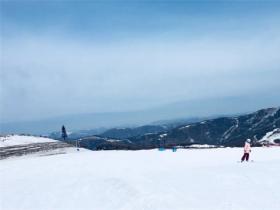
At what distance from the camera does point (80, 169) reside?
91.5 feet

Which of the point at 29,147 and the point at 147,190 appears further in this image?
the point at 29,147

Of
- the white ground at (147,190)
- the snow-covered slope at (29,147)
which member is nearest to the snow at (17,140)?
the snow-covered slope at (29,147)

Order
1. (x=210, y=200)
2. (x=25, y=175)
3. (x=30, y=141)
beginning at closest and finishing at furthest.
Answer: (x=210, y=200) < (x=25, y=175) < (x=30, y=141)

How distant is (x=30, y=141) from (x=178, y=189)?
53.7 meters

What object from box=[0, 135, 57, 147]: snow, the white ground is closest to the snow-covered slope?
box=[0, 135, 57, 147]: snow

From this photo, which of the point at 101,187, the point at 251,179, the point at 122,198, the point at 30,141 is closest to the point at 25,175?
the point at 101,187

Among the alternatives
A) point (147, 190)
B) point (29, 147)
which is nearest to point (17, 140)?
point (29, 147)

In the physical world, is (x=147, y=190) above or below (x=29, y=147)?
below

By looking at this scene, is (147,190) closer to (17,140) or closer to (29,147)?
(29,147)

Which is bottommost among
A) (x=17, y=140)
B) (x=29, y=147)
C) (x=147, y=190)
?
(x=147, y=190)

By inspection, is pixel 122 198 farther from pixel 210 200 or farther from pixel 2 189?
pixel 2 189

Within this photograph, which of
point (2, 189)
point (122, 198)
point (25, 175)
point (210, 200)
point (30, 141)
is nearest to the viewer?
point (210, 200)

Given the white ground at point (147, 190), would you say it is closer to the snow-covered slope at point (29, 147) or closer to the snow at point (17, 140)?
the snow-covered slope at point (29, 147)

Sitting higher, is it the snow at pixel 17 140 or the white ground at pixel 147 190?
the snow at pixel 17 140
